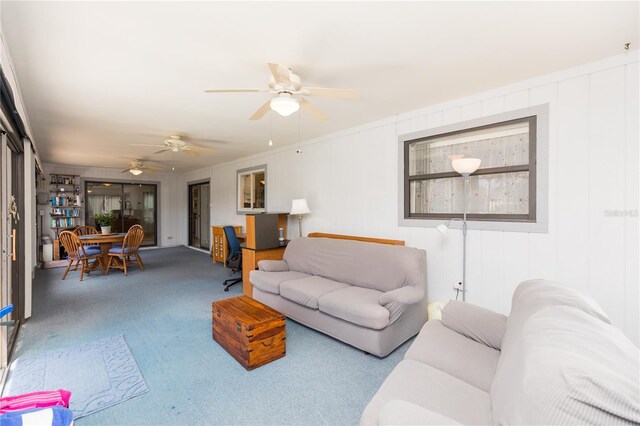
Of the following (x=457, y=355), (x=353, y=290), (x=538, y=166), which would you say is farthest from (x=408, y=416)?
(x=538, y=166)

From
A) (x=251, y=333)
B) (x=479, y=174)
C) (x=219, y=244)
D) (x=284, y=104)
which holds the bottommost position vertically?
(x=251, y=333)

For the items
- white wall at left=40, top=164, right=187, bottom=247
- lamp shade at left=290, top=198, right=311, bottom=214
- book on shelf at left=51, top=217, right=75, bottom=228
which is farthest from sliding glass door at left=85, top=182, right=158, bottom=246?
lamp shade at left=290, top=198, right=311, bottom=214

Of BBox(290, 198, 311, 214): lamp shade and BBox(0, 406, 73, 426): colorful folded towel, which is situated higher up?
BBox(290, 198, 311, 214): lamp shade

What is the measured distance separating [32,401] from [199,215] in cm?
838

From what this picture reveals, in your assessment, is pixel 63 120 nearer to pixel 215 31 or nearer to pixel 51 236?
pixel 215 31

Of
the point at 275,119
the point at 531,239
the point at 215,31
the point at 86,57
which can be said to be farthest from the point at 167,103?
the point at 531,239

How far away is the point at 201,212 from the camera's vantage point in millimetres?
9164

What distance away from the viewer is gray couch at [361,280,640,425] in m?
0.78

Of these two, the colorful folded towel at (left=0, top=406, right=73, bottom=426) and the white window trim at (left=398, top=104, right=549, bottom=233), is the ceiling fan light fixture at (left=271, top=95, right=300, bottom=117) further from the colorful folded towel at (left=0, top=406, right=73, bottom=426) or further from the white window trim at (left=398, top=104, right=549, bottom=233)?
the colorful folded towel at (left=0, top=406, right=73, bottom=426)

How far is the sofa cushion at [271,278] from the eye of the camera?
140 inches

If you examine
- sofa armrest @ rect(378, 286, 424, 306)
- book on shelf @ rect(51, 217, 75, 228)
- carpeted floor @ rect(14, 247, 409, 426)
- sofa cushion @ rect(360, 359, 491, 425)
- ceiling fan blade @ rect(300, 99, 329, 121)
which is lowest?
carpeted floor @ rect(14, 247, 409, 426)

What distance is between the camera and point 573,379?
81 centimetres

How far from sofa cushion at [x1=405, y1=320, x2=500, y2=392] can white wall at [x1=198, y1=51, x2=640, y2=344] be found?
4.25 ft

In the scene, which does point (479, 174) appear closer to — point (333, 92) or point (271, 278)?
point (333, 92)
